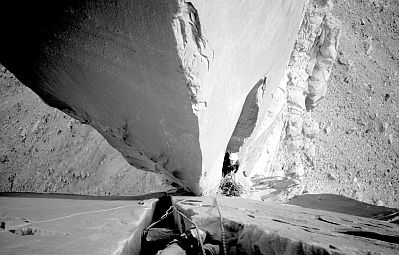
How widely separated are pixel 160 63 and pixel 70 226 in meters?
0.88

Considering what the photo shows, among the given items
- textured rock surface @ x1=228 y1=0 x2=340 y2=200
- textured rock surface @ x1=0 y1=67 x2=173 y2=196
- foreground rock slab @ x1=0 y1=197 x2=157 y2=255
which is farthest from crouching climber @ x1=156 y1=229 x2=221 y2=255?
textured rock surface @ x1=0 y1=67 x2=173 y2=196

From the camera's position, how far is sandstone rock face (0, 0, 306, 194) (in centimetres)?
129

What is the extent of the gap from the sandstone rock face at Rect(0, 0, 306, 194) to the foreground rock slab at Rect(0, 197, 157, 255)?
542mm

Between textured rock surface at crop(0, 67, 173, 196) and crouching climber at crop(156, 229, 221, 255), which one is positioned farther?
textured rock surface at crop(0, 67, 173, 196)

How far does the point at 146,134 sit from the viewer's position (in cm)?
196

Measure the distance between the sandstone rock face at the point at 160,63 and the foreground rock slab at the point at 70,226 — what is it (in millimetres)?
542

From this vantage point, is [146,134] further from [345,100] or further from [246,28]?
[345,100]

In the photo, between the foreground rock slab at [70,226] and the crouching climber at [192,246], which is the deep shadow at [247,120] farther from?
the crouching climber at [192,246]

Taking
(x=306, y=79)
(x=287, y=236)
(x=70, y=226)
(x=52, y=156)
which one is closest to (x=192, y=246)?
(x=287, y=236)

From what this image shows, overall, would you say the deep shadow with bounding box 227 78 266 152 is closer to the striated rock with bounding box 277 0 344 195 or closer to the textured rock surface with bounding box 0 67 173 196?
the striated rock with bounding box 277 0 344 195

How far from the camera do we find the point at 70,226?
1254 millimetres

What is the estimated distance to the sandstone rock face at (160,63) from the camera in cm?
129

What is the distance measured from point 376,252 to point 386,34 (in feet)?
25.2

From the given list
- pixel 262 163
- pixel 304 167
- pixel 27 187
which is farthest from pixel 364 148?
pixel 27 187
